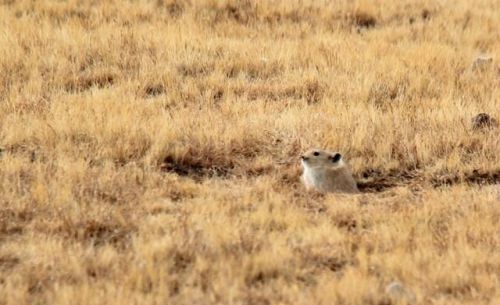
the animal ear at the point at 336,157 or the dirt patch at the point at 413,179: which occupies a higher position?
the animal ear at the point at 336,157

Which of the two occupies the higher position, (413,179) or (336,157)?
(336,157)

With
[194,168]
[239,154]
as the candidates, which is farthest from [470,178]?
[194,168]

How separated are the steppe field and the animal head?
0.87 feet

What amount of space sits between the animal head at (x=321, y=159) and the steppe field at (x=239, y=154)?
265mm

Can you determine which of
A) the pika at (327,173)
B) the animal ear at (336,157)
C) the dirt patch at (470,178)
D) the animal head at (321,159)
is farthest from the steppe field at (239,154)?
the animal ear at (336,157)

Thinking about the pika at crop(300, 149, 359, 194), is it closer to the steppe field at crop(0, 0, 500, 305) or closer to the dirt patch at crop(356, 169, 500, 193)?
the steppe field at crop(0, 0, 500, 305)

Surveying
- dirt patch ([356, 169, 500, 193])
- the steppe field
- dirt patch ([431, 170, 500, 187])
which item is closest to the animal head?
the steppe field

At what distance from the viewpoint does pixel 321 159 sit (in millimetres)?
8250

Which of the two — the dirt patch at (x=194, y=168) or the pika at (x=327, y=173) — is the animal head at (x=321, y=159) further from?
the dirt patch at (x=194, y=168)

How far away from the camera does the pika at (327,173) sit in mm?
8117

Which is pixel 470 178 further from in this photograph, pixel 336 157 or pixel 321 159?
pixel 321 159

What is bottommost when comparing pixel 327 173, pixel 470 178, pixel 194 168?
pixel 470 178

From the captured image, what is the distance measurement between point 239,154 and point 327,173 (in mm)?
1238

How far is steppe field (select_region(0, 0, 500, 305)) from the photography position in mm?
6109
